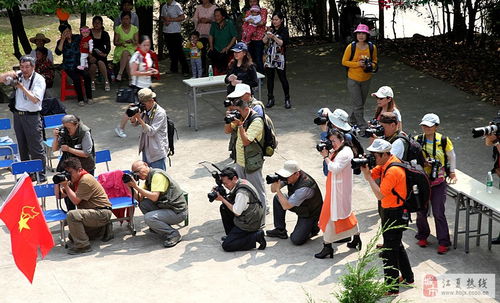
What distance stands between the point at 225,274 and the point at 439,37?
38.5ft

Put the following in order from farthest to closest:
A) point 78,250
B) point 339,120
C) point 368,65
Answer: point 368,65 → point 78,250 → point 339,120

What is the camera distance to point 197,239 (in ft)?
34.5

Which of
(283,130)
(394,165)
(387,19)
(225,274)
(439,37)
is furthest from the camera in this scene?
(387,19)

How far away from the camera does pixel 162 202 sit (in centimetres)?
1038

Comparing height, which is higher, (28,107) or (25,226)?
(28,107)

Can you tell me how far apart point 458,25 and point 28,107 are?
10.4 m

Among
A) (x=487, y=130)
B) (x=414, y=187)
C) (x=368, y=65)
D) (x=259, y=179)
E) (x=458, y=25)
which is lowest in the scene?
(x=259, y=179)

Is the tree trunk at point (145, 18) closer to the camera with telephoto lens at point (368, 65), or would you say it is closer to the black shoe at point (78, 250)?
the camera with telephoto lens at point (368, 65)

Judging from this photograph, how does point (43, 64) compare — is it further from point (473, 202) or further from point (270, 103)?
point (473, 202)

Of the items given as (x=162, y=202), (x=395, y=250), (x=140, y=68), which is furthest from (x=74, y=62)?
(x=395, y=250)

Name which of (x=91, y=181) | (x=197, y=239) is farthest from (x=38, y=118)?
(x=197, y=239)

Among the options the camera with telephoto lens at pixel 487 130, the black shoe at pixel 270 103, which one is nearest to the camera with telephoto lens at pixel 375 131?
the camera with telephoto lens at pixel 487 130

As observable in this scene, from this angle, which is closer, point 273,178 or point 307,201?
point 273,178

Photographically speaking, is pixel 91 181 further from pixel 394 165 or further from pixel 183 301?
pixel 394 165
